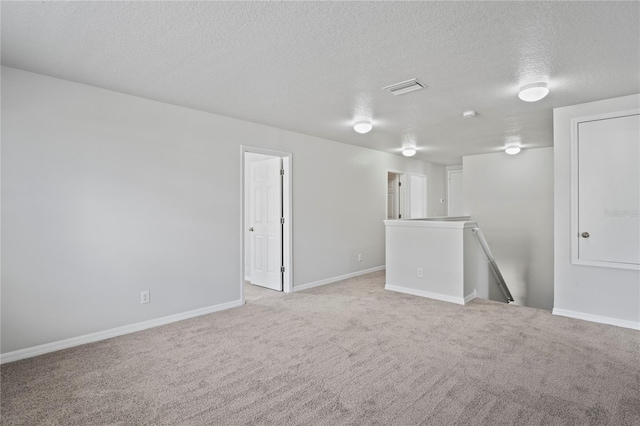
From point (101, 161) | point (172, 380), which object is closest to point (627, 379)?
point (172, 380)

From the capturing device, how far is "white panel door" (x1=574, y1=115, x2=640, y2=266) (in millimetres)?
3350

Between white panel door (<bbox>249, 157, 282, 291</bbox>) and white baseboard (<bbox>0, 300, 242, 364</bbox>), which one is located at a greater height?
white panel door (<bbox>249, 157, 282, 291</bbox>)

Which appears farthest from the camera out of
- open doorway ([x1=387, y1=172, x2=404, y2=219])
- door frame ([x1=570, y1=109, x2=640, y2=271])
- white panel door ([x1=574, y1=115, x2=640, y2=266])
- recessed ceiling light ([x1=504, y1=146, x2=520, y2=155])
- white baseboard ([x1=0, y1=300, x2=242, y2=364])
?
open doorway ([x1=387, y1=172, x2=404, y2=219])

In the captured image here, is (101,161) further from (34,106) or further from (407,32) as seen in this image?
(407,32)

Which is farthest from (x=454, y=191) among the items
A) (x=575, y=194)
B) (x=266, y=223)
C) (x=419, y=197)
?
(x=266, y=223)

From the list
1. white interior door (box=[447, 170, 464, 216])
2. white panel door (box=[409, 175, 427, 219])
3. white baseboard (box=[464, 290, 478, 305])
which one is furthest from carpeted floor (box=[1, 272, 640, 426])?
white interior door (box=[447, 170, 464, 216])

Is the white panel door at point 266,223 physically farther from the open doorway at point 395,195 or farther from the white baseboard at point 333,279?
the open doorway at point 395,195

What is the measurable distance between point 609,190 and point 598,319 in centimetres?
135

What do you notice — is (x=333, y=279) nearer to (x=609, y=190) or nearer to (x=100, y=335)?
(x=100, y=335)

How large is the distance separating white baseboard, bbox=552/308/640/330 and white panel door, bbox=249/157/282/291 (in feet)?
11.6

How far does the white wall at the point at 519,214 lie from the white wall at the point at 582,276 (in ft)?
8.75

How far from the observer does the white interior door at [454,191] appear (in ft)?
28.2

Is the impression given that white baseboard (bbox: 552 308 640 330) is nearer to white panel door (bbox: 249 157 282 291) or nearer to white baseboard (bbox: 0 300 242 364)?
white panel door (bbox: 249 157 282 291)

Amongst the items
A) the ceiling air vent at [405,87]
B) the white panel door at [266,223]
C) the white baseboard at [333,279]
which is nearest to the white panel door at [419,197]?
the white baseboard at [333,279]
